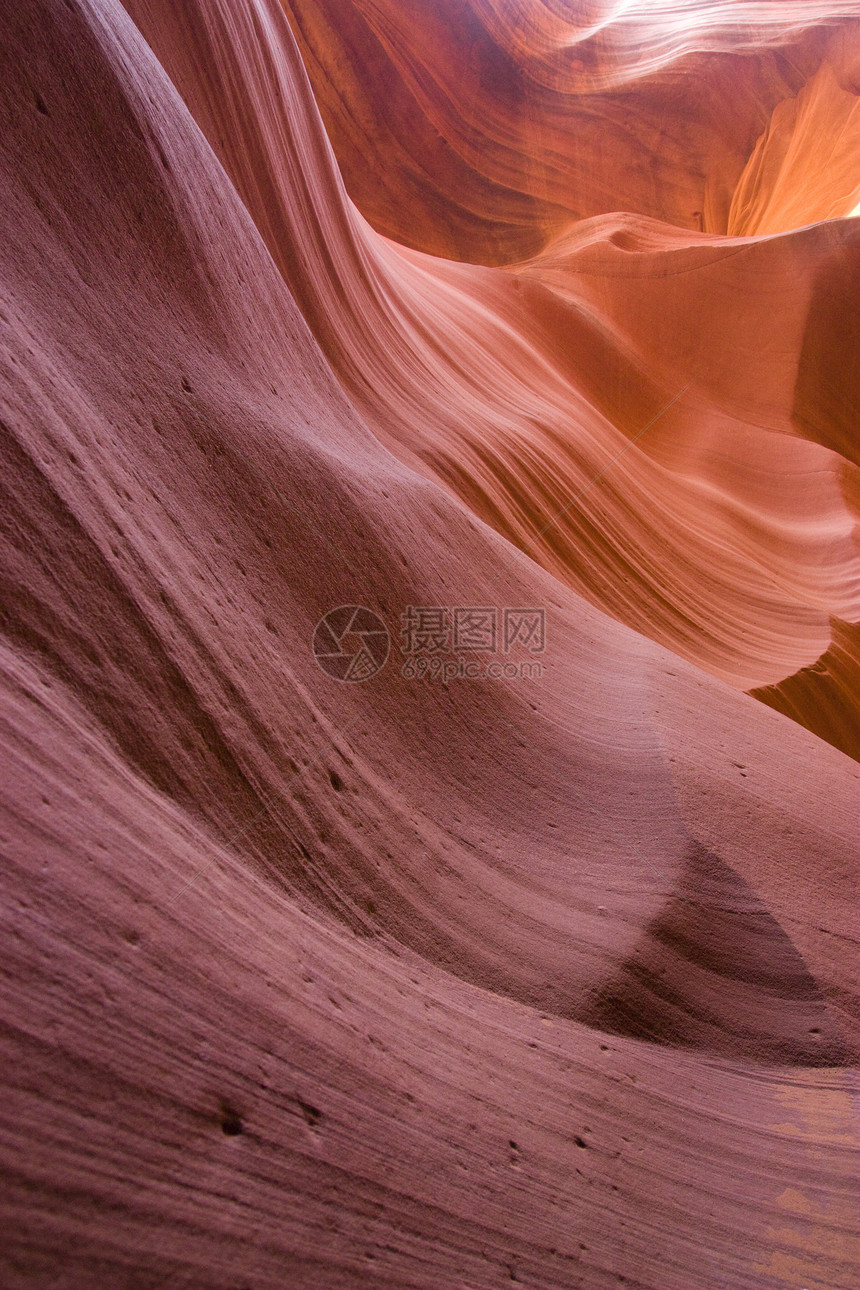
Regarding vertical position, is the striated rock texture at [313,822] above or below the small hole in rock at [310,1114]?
above

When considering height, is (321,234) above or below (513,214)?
below

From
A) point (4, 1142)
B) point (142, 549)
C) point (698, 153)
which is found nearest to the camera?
point (4, 1142)

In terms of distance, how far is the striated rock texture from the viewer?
Answer: 35.6 inches

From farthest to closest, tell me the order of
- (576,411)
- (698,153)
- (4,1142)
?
(698,153) → (576,411) → (4,1142)

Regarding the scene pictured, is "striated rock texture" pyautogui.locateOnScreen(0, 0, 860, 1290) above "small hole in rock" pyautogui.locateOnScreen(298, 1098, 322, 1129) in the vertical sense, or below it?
above

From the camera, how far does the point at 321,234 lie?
9.41ft

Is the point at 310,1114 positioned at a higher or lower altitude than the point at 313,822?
lower

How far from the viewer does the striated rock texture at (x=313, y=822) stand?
2.97 ft

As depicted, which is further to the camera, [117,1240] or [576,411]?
[576,411]

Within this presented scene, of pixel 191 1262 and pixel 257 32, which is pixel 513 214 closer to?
pixel 257 32

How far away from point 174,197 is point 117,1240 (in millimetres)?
1939

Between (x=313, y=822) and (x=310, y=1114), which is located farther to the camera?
(x=313, y=822)

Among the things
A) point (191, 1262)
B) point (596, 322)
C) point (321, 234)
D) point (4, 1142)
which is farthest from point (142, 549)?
point (596, 322)

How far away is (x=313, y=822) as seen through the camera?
1385mm
